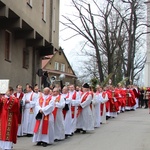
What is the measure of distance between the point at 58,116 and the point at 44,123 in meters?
0.89

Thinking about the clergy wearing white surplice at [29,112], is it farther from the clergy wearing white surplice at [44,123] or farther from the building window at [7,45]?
the building window at [7,45]

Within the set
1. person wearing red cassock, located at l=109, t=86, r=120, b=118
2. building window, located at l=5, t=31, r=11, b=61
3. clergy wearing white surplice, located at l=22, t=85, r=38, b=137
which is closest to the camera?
clergy wearing white surplice, located at l=22, t=85, r=38, b=137

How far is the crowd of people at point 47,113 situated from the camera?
10.8 m

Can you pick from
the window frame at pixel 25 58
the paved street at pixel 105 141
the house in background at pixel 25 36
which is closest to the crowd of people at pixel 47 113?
the paved street at pixel 105 141

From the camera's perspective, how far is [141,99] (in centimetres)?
3095

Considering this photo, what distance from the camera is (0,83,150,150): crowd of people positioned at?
426 inches

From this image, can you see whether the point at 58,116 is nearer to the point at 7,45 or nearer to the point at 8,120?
the point at 8,120

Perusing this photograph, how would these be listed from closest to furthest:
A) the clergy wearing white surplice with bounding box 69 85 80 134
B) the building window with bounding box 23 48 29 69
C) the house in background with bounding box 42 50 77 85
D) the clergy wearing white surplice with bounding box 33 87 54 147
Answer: the clergy wearing white surplice with bounding box 33 87 54 147 < the clergy wearing white surplice with bounding box 69 85 80 134 < the building window with bounding box 23 48 29 69 < the house in background with bounding box 42 50 77 85

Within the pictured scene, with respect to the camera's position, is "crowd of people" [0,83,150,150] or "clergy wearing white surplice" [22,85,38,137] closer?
"crowd of people" [0,83,150,150]

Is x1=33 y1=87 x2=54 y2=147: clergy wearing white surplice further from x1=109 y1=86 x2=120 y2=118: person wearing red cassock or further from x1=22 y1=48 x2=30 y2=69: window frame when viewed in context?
x1=22 y1=48 x2=30 y2=69: window frame

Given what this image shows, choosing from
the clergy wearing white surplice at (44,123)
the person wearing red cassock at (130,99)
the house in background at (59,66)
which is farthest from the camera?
the house in background at (59,66)

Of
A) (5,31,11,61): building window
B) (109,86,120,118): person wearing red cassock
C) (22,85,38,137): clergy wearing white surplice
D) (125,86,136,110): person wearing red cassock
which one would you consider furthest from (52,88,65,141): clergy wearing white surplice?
(125,86,136,110): person wearing red cassock

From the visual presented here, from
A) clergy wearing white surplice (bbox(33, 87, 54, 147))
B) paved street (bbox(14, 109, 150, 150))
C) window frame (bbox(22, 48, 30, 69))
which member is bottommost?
paved street (bbox(14, 109, 150, 150))

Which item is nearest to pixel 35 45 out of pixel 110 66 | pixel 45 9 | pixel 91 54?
pixel 45 9
